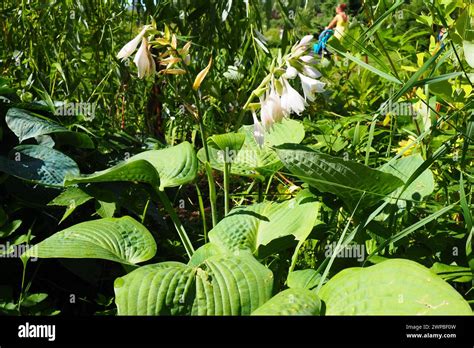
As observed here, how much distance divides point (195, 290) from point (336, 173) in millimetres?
360

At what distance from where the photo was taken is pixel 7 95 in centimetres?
213

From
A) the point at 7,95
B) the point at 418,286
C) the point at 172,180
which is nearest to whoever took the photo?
the point at 418,286

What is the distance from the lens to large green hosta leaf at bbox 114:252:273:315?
44.7 inches

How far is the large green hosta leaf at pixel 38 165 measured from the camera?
170cm

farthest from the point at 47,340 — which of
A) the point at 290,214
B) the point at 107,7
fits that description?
the point at 107,7

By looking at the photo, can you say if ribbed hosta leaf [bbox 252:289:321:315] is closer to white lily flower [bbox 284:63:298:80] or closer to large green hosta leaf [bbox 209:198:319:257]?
large green hosta leaf [bbox 209:198:319:257]

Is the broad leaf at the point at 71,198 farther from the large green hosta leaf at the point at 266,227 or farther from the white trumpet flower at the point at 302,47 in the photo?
the white trumpet flower at the point at 302,47

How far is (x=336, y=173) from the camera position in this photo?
4.25ft

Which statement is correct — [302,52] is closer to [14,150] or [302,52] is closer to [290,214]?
[290,214]

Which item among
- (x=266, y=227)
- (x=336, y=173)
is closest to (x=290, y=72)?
(x=336, y=173)

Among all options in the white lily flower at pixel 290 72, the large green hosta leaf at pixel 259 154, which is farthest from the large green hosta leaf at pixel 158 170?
the white lily flower at pixel 290 72

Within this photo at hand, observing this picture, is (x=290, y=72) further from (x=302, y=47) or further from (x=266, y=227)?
(x=266, y=227)

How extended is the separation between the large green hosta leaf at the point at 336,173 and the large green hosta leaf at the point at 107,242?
0.36 m

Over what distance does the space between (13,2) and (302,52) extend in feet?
5.81
